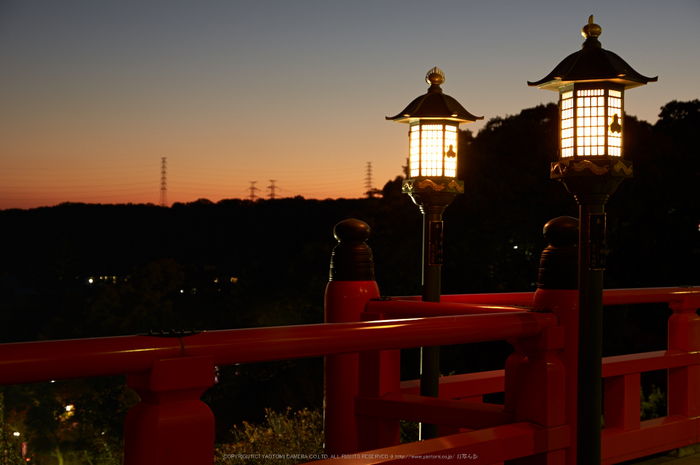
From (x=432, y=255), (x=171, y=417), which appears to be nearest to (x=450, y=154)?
(x=432, y=255)

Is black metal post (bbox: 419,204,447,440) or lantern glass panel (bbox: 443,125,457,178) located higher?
lantern glass panel (bbox: 443,125,457,178)

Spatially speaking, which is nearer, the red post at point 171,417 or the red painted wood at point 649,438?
the red post at point 171,417

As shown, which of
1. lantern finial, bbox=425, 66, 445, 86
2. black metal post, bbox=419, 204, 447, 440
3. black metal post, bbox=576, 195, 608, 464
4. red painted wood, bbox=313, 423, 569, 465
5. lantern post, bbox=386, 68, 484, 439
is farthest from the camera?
lantern finial, bbox=425, 66, 445, 86

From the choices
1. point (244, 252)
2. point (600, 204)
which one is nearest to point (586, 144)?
point (600, 204)

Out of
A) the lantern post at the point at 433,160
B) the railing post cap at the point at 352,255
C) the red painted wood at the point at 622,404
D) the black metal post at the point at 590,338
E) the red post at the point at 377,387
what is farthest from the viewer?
the lantern post at the point at 433,160

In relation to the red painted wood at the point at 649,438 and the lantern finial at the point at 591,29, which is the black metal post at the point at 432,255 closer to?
the red painted wood at the point at 649,438

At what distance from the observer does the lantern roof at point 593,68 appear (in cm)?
301

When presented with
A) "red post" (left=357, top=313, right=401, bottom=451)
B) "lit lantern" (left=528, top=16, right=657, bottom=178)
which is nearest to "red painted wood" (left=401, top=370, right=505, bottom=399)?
"red post" (left=357, top=313, right=401, bottom=451)

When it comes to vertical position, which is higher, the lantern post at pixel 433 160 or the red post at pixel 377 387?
the lantern post at pixel 433 160

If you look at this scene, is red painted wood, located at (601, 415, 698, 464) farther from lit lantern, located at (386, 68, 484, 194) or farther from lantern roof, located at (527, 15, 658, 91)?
lit lantern, located at (386, 68, 484, 194)

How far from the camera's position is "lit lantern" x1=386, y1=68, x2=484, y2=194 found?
4.52 metres

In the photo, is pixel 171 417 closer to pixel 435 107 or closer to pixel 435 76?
pixel 435 107

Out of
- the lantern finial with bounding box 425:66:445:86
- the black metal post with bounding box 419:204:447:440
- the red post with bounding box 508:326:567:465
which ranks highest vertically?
the lantern finial with bounding box 425:66:445:86

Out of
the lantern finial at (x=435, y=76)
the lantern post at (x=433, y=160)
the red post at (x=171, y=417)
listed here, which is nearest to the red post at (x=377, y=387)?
the red post at (x=171, y=417)
